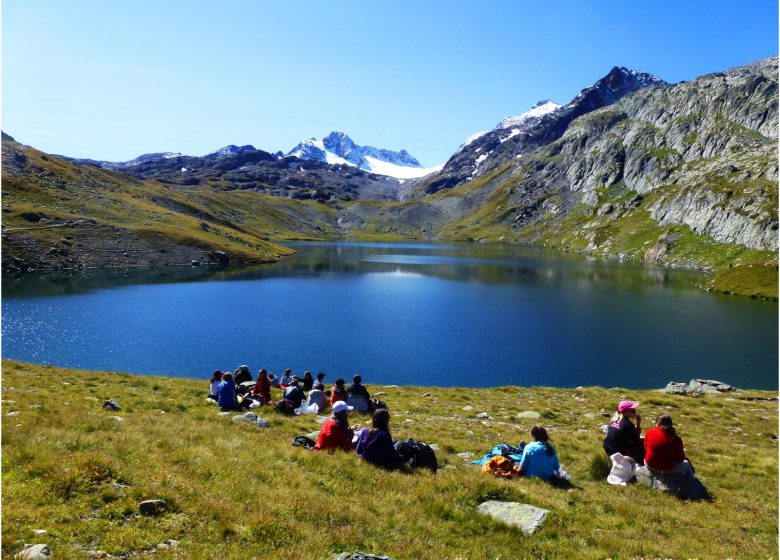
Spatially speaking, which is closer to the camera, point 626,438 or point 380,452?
point 380,452

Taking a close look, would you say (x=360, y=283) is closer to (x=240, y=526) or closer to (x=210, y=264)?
(x=210, y=264)

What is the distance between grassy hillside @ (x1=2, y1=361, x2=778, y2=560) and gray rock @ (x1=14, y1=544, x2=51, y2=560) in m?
0.14

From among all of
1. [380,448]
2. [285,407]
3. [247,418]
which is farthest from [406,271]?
[380,448]

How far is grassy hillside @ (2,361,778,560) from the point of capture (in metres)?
8.86

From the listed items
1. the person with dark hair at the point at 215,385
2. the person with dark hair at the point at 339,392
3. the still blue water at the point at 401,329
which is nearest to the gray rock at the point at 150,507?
the person with dark hair at the point at 339,392

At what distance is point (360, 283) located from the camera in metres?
119

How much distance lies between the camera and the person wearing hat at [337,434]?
1524 cm

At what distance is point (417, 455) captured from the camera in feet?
47.8

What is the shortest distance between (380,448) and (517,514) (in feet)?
14.9

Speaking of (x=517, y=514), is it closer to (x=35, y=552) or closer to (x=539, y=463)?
(x=539, y=463)

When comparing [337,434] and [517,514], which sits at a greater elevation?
[337,434]

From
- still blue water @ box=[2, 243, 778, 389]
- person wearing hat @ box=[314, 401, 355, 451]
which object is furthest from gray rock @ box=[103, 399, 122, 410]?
still blue water @ box=[2, 243, 778, 389]

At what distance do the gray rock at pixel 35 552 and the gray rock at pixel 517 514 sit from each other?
29.5ft

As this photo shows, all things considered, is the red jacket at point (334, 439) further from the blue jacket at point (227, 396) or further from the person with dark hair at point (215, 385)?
the person with dark hair at point (215, 385)
